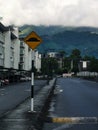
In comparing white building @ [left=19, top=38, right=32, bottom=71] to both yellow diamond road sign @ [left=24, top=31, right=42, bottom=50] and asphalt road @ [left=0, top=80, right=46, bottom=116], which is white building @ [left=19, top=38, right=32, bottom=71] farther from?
yellow diamond road sign @ [left=24, top=31, right=42, bottom=50]

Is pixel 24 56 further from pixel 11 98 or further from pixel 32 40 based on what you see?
pixel 32 40

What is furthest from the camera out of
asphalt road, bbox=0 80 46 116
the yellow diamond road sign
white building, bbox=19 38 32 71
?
white building, bbox=19 38 32 71

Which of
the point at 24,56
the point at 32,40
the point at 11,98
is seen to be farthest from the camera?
the point at 24,56

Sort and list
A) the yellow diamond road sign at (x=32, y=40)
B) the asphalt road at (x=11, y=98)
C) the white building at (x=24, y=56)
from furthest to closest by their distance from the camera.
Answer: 1. the white building at (x=24, y=56)
2. the asphalt road at (x=11, y=98)
3. the yellow diamond road sign at (x=32, y=40)

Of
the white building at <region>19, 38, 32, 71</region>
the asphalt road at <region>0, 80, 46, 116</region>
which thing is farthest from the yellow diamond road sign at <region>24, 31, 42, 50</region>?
the white building at <region>19, 38, 32, 71</region>

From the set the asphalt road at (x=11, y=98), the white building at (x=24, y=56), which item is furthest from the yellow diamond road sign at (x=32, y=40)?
the white building at (x=24, y=56)

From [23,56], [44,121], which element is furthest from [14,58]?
[44,121]

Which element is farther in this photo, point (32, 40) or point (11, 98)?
point (11, 98)

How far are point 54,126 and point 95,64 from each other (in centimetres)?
16369

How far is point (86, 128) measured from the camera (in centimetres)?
1478

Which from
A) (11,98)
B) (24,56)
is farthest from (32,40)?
(24,56)

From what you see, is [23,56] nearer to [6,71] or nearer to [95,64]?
[95,64]

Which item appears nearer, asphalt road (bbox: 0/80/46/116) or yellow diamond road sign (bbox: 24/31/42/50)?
yellow diamond road sign (bbox: 24/31/42/50)

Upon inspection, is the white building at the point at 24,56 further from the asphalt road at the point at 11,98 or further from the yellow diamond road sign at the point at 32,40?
the yellow diamond road sign at the point at 32,40
